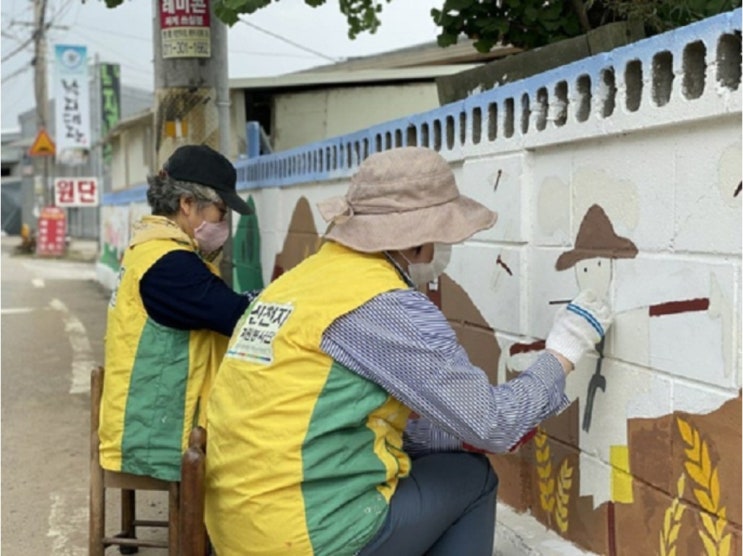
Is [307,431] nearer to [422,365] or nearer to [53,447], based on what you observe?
[422,365]

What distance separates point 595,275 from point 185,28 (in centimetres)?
398

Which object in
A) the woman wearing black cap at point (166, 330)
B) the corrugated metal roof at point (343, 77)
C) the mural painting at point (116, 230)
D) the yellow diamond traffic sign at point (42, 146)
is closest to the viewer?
the woman wearing black cap at point (166, 330)

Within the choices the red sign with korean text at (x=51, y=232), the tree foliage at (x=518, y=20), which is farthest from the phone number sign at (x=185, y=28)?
the red sign with korean text at (x=51, y=232)

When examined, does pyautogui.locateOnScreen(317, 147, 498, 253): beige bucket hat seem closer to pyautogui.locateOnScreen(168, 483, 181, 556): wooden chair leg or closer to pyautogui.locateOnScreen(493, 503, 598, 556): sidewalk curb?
pyautogui.locateOnScreen(168, 483, 181, 556): wooden chair leg

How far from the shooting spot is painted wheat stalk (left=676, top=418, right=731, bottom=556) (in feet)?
8.36

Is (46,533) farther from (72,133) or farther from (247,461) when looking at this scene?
(72,133)

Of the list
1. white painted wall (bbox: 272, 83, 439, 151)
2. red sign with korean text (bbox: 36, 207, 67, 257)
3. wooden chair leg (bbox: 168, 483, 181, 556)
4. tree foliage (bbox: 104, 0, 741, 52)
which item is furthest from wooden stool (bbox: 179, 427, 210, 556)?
red sign with korean text (bbox: 36, 207, 67, 257)

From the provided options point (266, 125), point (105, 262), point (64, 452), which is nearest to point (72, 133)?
point (105, 262)

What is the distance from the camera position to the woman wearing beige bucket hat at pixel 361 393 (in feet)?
8.10

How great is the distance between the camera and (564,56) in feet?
12.6

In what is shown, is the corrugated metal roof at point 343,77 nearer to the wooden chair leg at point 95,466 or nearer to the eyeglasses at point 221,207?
the eyeglasses at point 221,207

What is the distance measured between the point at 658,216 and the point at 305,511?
3.98 feet

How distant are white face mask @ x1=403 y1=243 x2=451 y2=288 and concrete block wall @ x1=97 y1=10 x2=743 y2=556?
1.81 feet

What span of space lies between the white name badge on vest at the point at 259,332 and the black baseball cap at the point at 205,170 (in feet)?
3.82
